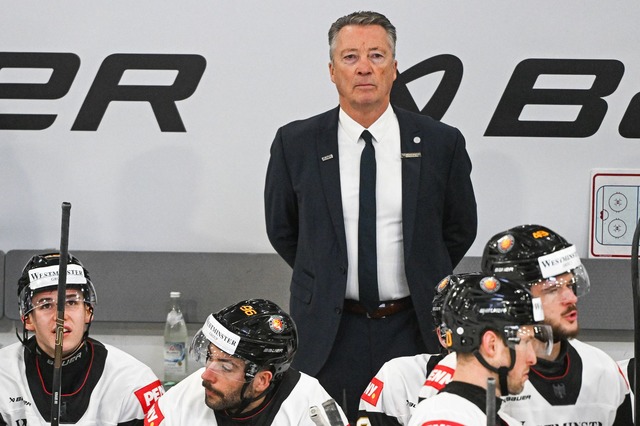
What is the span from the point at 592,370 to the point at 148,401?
1241 mm

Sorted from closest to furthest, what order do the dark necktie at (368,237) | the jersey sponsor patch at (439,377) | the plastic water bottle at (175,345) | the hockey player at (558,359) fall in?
1. the jersey sponsor patch at (439,377)
2. the hockey player at (558,359)
3. the dark necktie at (368,237)
4. the plastic water bottle at (175,345)

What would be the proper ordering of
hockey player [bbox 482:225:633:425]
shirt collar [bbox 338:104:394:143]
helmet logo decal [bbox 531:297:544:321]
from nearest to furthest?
helmet logo decal [bbox 531:297:544:321]
hockey player [bbox 482:225:633:425]
shirt collar [bbox 338:104:394:143]

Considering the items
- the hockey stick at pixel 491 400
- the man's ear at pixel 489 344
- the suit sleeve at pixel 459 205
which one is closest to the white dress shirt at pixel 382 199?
the suit sleeve at pixel 459 205

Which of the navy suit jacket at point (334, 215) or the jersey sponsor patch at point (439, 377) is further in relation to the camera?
the navy suit jacket at point (334, 215)

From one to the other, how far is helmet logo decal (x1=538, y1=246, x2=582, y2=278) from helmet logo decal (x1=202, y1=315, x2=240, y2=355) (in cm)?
82

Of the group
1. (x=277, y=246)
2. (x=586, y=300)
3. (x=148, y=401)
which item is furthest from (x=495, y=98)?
(x=148, y=401)

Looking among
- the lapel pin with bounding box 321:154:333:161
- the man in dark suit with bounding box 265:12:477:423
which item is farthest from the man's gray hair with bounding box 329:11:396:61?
the lapel pin with bounding box 321:154:333:161

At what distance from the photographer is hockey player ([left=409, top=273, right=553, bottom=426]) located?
229 centimetres

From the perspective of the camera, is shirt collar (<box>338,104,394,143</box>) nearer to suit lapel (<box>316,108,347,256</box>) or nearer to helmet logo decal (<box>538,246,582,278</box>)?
suit lapel (<box>316,108,347,256</box>)

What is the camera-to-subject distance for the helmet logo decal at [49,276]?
3143mm

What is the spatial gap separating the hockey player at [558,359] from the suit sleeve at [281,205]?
713 mm

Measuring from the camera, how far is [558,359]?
9.75 feet

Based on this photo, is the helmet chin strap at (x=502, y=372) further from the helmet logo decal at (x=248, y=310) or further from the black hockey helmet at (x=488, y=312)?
the helmet logo decal at (x=248, y=310)

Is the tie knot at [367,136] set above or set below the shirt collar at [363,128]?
below
